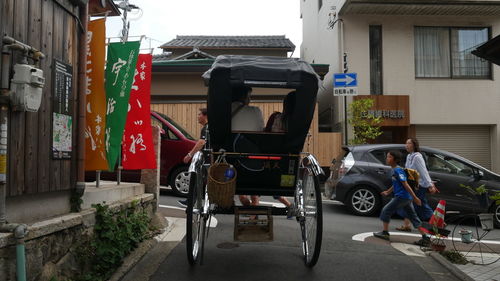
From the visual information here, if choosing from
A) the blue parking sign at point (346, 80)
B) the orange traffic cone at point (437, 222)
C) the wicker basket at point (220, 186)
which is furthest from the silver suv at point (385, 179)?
the wicker basket at point (220, 186)

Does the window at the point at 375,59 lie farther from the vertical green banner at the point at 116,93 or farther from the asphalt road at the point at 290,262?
the vertical green banner at the point at 116,93

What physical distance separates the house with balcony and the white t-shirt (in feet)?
32.0

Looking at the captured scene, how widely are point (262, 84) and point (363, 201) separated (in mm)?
5553

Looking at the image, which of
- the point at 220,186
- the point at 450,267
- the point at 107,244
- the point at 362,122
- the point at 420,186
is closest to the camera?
the point at 220,186

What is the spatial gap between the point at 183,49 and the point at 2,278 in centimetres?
2027

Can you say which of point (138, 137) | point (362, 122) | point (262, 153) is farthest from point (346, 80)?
point (262, 153)

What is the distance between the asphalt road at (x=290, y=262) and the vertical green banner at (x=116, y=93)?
1.49 m

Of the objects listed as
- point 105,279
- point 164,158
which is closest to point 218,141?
point 105,279

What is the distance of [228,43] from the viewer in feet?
72.2

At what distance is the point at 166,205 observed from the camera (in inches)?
324

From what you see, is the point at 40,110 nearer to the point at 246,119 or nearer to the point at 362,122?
the point at 246,119

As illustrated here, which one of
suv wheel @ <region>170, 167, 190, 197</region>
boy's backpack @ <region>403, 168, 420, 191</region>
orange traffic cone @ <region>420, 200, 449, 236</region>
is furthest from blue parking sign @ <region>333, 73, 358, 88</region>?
orange traffic cone @ <region>420, 200, 449, 236</region>

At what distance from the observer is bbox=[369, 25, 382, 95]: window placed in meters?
14.4

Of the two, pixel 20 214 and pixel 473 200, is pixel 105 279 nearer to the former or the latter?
pixel 20 214
